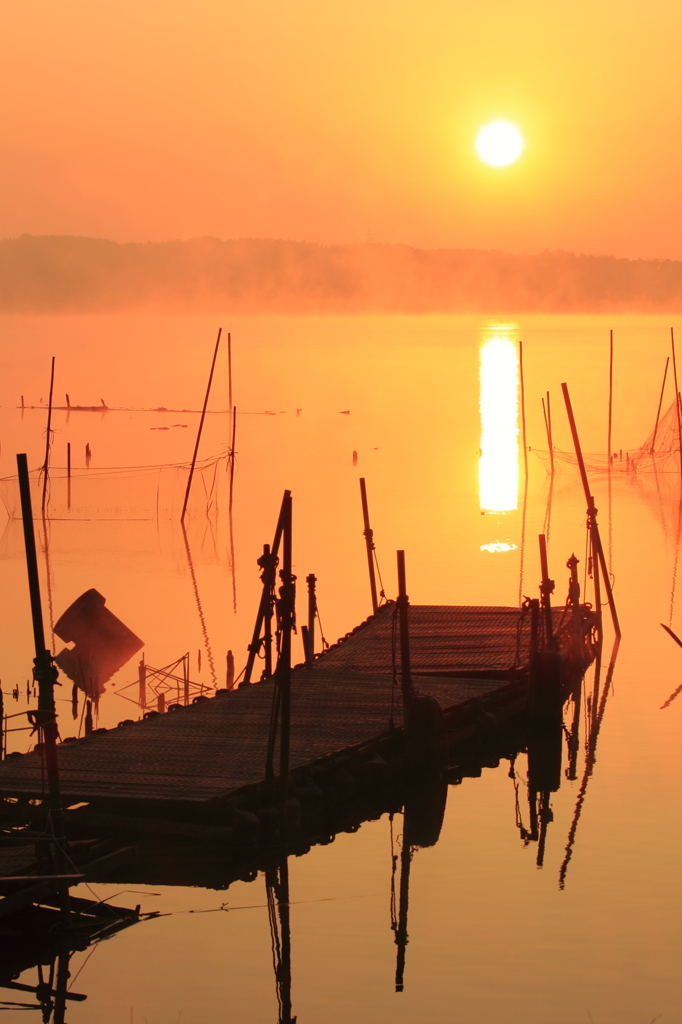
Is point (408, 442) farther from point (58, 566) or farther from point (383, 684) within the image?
point (383, 684)

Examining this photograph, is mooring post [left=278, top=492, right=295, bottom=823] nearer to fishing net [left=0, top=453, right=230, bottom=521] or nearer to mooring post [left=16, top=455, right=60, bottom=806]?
mooring post [left=16, top=455, right=60, bottom=806]

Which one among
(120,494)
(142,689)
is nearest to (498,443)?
(120,494)

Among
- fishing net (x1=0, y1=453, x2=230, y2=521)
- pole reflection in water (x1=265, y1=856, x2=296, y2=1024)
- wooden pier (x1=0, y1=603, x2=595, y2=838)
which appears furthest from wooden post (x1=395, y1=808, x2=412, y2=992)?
fishing net (x1=0, y1=453, x2=230, y2=521)

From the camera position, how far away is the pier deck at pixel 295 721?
17484mm

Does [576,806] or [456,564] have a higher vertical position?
[456,564]

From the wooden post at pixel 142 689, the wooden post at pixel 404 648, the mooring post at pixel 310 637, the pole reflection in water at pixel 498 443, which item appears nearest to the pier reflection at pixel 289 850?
the wooden post at pixel 404 648

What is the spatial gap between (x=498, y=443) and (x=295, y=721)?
3548 inches

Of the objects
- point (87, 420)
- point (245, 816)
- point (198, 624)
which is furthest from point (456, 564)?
point (87, 420)

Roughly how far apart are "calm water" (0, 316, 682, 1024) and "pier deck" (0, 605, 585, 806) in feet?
4.24

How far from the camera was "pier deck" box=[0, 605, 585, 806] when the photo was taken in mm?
17484

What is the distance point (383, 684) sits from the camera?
23453 mm

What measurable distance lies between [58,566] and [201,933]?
3505cm

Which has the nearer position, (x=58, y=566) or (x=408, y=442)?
(x=58, y=566)

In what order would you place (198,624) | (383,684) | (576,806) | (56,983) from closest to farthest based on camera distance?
(56,983) → (576,806) → (383,684) → (198,624)
